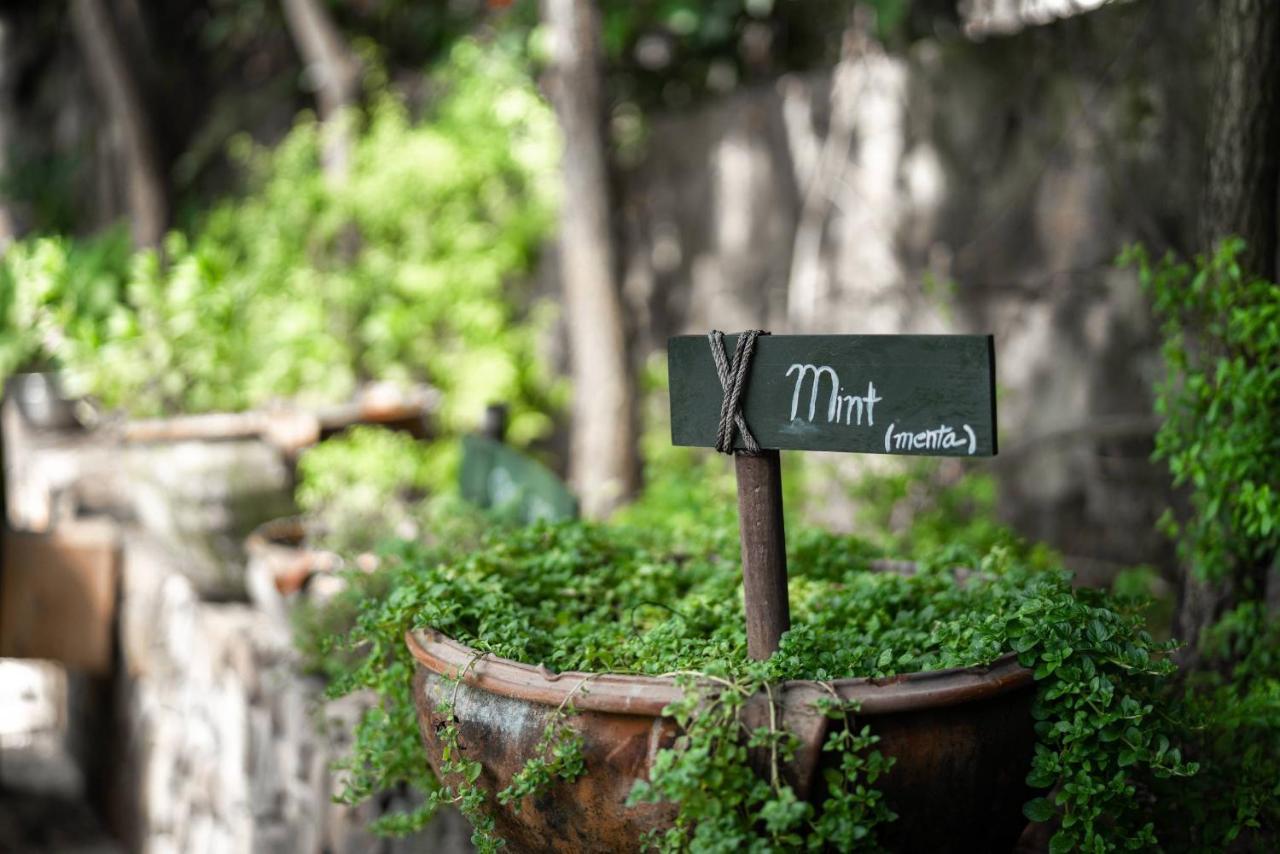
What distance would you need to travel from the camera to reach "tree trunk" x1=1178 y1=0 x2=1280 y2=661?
2.51 m

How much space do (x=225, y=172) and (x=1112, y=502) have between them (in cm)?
710

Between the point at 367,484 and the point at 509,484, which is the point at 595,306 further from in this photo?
the point at 509,484

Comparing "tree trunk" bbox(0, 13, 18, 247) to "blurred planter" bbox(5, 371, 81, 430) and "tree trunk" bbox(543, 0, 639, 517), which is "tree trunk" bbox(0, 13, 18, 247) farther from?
"tree trunk" bbox(543, 0, 639, 517)

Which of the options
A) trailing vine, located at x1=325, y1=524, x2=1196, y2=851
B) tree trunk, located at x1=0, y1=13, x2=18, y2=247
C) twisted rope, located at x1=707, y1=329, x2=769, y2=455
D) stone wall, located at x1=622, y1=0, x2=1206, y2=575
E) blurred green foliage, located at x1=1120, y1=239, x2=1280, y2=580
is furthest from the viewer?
tree trunk, located at x1=0, y1=13, x2=18, y2=247

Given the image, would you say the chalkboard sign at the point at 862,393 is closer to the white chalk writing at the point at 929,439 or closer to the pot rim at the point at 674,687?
the white chalk writing at the point at 929,439

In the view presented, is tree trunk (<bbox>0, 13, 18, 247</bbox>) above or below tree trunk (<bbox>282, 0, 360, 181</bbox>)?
above

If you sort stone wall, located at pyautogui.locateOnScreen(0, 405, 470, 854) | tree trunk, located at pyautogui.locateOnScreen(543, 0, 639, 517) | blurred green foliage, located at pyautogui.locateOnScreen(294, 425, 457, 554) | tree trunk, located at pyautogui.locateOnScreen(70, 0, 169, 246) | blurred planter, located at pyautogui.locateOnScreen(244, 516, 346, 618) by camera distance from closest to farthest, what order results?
stone wall, located at pyautogui.locateOnScreen(0, 405, 470, 854) < blurred planter, located at pyautogui.locateOnScreen(244, 516, 346, 618) < blurred green foliage, located at pyautogui.locateOnScreen(294, 425, 457, 554) < tree trunk, located at pyautogui.locateOnScreen(543, 0, 639, 517) < tree trunk, located at pyautogui.locateOnScreen(70, 0, 169, 246)

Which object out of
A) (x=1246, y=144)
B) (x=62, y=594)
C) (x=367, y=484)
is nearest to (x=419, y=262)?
(x=367, y=484)

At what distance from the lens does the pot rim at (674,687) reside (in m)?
1.70

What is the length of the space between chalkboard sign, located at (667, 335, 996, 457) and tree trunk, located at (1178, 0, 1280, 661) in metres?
1.24

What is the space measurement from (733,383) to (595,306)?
312 cm

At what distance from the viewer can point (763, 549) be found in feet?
6.24

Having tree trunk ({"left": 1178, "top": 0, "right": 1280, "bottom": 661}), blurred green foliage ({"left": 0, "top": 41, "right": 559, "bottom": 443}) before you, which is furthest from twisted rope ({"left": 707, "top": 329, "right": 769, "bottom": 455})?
blurred green foliage ({"left": 0, "top": 41, "right": 559, "bottom": 443})

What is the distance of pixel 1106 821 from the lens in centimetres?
181
